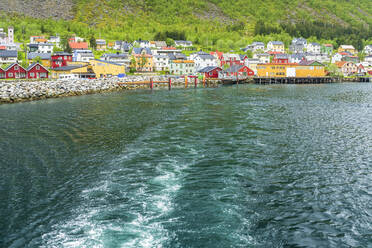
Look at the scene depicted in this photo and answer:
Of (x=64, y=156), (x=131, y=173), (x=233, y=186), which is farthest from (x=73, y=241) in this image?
(x=64, y=156)

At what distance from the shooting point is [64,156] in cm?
2038

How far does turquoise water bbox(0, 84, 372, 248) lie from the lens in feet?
37.1

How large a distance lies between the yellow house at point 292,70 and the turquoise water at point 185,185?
86776 mm

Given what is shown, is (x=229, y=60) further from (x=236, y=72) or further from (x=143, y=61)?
(x=143, y=61)

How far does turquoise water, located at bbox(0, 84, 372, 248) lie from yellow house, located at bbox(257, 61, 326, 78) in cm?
8678

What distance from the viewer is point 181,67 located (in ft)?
389

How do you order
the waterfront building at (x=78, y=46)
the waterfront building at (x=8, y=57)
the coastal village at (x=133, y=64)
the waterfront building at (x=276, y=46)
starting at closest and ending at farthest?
the coastal village at (x=133, y=64)
the waterfront building at (x=8, y=57)
the waterfront building at (x=78, y=46)
the waterfront building at (x=276, y=46)

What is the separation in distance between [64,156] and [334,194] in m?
15.9

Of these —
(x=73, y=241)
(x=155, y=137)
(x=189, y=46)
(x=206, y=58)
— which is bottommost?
(x=73, y=241)

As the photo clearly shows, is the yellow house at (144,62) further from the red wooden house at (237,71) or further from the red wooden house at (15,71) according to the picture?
the red wooden house at (15,71)

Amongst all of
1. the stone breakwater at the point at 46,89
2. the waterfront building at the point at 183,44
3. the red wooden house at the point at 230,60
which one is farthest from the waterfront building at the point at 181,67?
the waterfront building at the point at 183,44

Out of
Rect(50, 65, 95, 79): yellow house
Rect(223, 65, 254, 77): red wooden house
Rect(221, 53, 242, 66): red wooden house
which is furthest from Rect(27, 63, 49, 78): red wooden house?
Rect(221, 53, 242, 66): red wooden house

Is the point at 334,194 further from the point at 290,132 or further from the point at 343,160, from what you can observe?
the point at 290,132

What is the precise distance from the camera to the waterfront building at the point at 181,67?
11800 centimetres
